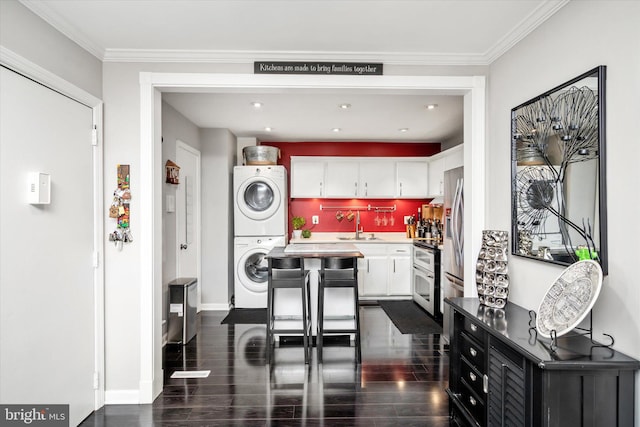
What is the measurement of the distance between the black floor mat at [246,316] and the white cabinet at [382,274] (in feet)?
5.26

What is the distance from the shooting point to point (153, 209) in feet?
8.54

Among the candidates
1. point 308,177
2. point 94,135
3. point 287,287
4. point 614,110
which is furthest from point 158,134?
point 308,177

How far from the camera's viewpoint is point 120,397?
2.57m

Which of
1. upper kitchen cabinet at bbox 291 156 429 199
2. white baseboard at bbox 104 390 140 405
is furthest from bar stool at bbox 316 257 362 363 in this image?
upper kitchen cabinet at bbox 291 156 429 199

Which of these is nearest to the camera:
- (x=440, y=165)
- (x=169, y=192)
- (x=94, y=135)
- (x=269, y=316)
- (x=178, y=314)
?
(x=94, y=135)

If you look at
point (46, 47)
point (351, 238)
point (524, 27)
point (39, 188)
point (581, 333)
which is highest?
point (524, 27)

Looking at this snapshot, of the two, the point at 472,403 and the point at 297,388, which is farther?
the point at 297,388

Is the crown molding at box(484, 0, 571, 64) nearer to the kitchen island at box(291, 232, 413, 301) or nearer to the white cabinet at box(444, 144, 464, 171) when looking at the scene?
the white cabinet at box(444, 144, 464, 171)

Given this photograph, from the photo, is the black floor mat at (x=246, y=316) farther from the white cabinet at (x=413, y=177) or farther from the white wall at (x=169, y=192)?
the white cabinet at (x=413, y=177)

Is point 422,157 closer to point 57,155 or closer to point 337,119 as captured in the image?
point 337,119

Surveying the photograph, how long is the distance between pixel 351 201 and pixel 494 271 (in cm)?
387

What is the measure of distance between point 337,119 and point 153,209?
2632mm

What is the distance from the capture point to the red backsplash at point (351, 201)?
5.79 metres

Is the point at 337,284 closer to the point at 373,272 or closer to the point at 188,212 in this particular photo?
the point at 373,272
